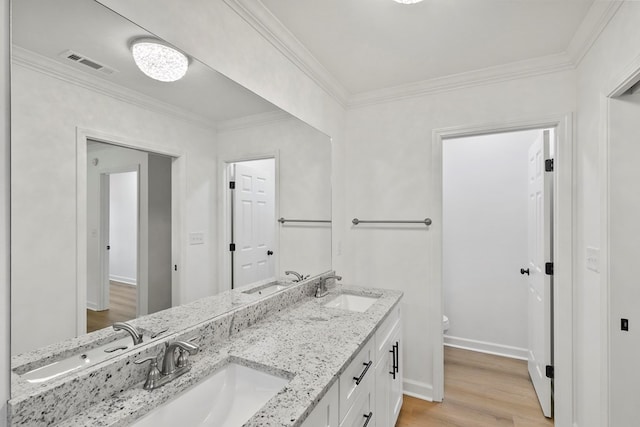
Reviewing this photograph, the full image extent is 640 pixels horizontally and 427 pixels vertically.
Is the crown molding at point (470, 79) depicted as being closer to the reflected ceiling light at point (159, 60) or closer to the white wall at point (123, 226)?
the reflected ceiling light at point (159, 60)

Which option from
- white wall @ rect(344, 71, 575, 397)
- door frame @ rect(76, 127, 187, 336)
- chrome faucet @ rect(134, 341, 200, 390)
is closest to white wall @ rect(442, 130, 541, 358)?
white wall @ rect(344, 71, 575, 397)

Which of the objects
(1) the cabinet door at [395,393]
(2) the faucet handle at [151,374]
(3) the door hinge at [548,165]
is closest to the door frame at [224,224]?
(2) the faucet handle at [151,374]

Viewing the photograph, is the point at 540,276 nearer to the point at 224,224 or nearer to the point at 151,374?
the point at 224,224

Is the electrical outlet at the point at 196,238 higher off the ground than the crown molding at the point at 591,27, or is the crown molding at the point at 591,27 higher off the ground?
the crown molding at the point at 591,27

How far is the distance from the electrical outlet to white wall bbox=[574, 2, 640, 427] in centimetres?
196

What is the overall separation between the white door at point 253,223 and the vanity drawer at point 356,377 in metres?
0.68

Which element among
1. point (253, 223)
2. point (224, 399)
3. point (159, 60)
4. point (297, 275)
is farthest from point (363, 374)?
point (159, 60)

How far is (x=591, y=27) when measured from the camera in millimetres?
1615

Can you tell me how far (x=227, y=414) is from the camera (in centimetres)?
103

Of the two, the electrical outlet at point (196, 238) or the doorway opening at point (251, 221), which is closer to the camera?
the electrical outlet at point (196, 238)

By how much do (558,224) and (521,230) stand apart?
111 cm

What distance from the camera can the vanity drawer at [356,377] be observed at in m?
1.17

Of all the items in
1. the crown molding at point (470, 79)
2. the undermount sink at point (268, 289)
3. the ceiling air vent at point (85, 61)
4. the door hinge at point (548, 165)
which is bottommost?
the undermount sink at point (268, 289)

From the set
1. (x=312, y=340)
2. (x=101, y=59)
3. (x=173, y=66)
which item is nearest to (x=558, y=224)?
(x=312, y=340)
